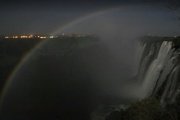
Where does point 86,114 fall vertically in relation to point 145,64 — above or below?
below

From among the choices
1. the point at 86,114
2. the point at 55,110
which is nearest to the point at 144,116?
the point at 86,114

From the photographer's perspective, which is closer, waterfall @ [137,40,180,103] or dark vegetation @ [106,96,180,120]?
dark vegetation @ [106,96,180,120]

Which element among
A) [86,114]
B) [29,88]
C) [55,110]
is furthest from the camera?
[29,88]

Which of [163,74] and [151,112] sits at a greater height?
[163,74]

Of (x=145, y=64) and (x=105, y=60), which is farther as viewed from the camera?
(x=105, y=60)

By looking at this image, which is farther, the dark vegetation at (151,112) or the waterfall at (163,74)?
the waterfall at (163,74)

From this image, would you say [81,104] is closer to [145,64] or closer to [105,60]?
[145,64]

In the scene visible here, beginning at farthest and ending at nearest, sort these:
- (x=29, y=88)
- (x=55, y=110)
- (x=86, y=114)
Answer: (x=29, y=88), (x=55, y=110), (x=86, y=114)

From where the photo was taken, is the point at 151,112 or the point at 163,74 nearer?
the point at 151,112
